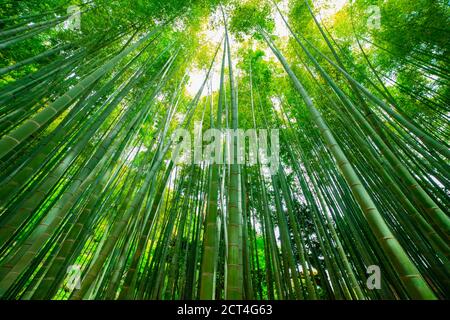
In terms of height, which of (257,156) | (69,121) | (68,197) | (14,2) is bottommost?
(68,197)

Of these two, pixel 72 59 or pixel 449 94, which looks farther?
pixel 449 94

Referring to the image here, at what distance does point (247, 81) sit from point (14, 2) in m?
3.96

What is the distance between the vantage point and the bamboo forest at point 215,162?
135 cm

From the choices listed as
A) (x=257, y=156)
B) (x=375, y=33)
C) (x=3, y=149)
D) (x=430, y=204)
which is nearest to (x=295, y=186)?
(x=257, y=156)

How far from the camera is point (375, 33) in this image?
153 inches

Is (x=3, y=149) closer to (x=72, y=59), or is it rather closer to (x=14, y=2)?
(x=72, y=59)

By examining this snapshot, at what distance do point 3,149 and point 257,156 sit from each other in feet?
10.4

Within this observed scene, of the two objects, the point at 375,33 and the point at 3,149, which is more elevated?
the point at 375,33

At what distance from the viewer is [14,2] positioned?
3123 mm

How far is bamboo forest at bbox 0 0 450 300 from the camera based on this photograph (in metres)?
1.35

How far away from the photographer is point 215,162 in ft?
5.64

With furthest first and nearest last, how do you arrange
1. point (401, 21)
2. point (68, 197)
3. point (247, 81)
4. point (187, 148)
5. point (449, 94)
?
point (247, 81) < point (187, 148) < point (449, 94) < point (401, 21) < point (68, 197)

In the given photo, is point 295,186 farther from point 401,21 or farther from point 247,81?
point 401,21
